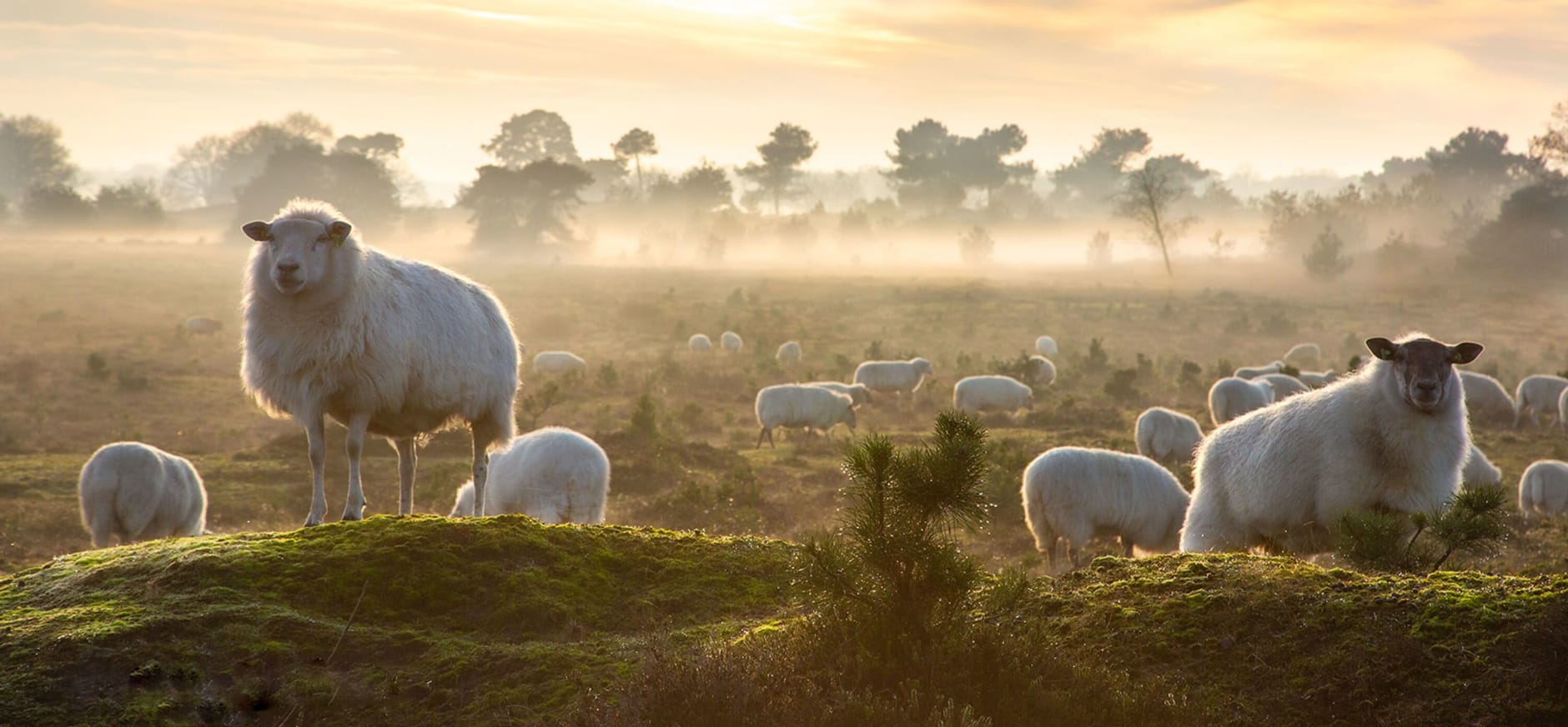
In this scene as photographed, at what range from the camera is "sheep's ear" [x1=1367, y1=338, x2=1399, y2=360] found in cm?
777

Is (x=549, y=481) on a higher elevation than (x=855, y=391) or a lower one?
higher

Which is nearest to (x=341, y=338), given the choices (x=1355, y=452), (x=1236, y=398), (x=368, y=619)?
(x=368, y=619)

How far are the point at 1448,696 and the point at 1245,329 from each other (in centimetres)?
4709

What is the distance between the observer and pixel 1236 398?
70.1 feet

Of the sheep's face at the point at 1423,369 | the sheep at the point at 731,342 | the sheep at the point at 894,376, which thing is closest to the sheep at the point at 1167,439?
the sheep's face at the point at 1423,369

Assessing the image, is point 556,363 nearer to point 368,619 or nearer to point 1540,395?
point 1540,395

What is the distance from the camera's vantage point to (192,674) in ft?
14.8

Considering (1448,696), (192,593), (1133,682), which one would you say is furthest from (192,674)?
(1448,696)

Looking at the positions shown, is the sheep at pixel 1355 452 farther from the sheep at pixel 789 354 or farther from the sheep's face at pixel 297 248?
the sheep at pixel 789 354

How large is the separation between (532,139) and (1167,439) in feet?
395

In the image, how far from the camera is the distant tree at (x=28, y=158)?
117938 millimetres

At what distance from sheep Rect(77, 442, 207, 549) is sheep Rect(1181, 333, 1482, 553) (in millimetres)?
11875

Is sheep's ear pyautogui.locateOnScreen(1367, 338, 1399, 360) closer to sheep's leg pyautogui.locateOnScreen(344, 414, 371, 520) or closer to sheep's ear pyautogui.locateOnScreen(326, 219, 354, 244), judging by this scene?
sheep's leg pyautogui.locateOnScreen(344, 414, 371, 520)

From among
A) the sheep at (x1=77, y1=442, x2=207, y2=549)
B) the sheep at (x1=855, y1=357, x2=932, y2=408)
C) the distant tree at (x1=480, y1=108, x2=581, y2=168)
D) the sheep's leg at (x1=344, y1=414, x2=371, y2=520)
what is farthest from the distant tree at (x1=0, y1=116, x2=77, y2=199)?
the sheep's leg at (x1=344, y1=414, x2=371, y2=520)
